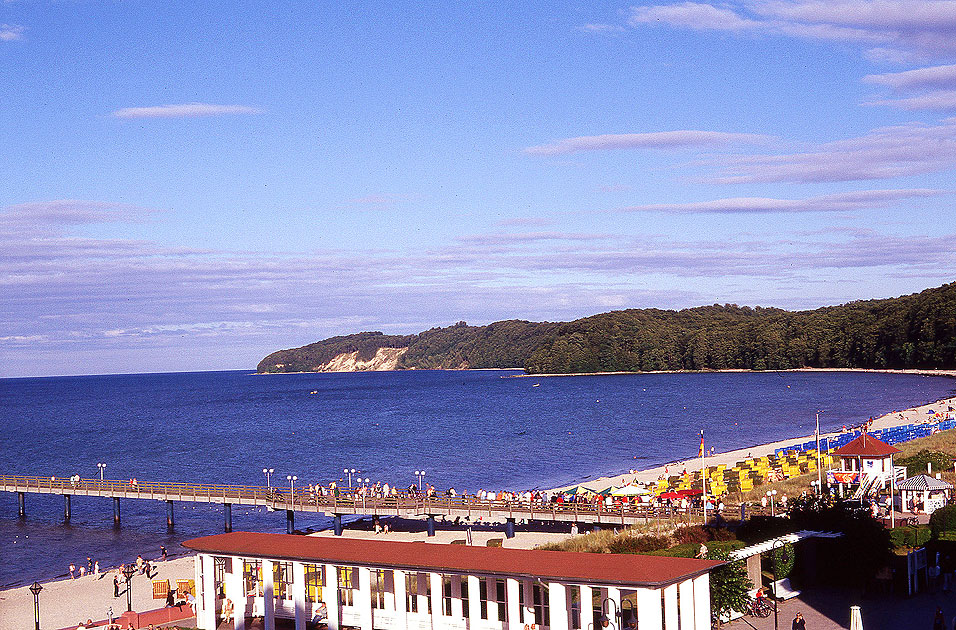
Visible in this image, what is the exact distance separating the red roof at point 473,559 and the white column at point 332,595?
37 centimetres

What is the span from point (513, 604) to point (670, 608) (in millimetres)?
2796

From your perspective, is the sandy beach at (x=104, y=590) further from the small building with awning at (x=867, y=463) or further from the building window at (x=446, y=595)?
the building window at (x=446, y=595)

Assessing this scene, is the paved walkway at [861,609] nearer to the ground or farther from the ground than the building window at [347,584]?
nearer to the ground

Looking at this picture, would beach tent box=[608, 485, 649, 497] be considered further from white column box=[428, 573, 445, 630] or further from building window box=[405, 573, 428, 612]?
white column box=[428, 573, 445, 630]

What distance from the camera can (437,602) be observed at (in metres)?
18.9

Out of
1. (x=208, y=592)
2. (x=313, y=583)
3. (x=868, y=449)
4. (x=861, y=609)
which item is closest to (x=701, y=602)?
(x=861, y=609)

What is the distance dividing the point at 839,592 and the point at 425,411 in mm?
116777

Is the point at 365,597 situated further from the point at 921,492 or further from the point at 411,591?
the point at 921,492

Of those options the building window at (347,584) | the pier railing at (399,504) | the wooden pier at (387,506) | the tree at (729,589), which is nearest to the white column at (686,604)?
the tree at (729,589)

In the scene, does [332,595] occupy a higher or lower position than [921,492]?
higher

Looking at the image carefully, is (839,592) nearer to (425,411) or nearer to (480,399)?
(425,411)

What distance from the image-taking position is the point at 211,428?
392 ft

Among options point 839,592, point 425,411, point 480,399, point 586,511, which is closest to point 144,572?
point 586,511

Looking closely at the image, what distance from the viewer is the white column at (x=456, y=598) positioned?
61.9ft
